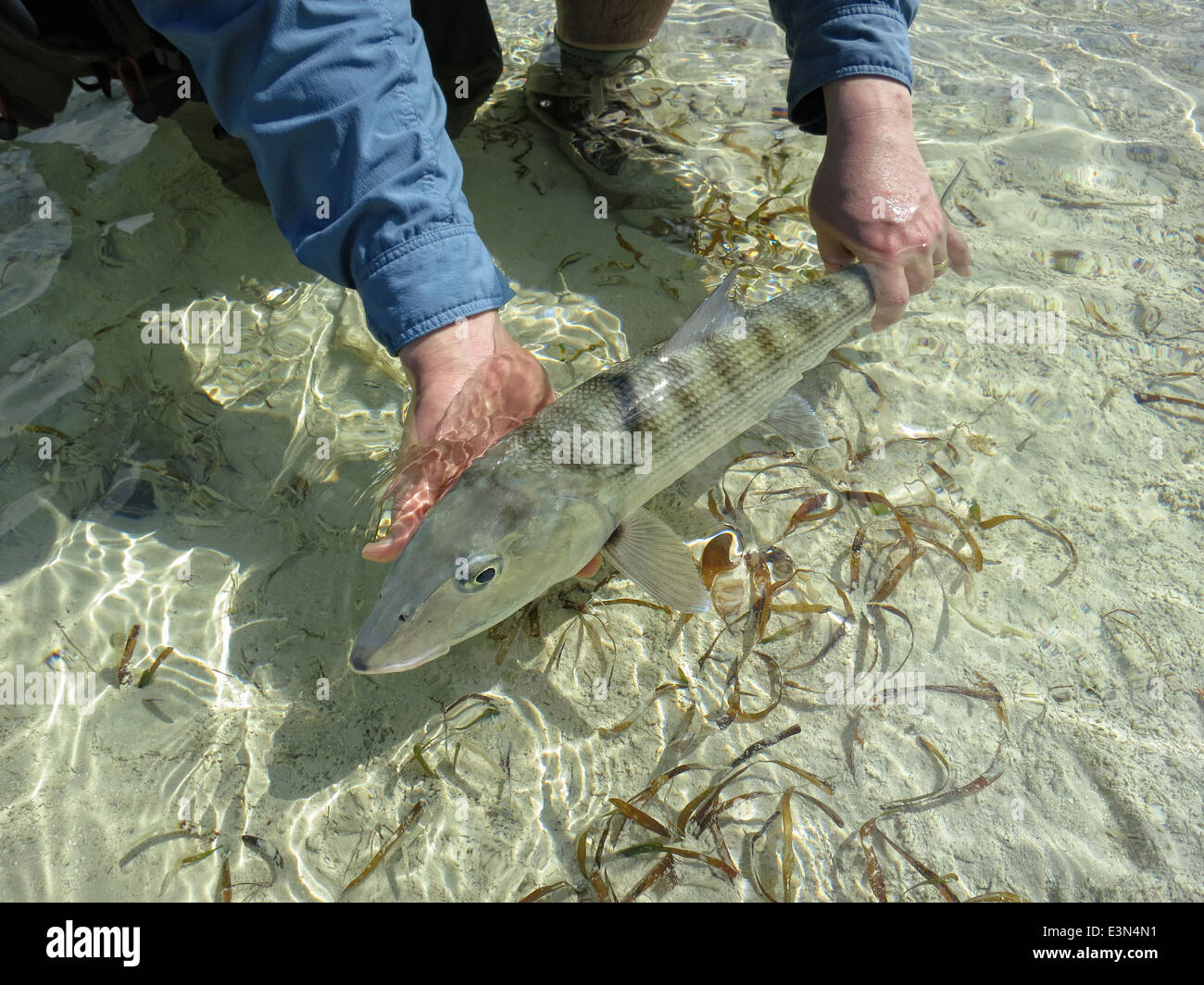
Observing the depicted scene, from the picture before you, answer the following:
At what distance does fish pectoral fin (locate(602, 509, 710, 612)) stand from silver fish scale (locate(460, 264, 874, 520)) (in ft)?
0.30

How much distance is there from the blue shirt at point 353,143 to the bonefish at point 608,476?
2.10 ft

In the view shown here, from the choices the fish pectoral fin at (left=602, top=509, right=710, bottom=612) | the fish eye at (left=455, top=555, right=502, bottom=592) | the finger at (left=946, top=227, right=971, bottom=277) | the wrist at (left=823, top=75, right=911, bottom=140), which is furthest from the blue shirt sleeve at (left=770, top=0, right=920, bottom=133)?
the fish eye at (left=455, top=555, right=502, bottom=592)

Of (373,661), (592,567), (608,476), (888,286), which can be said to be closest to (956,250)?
(888,286)

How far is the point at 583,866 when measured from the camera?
2.56 meters

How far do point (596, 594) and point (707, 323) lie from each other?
1256mm

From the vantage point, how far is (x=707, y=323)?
3.21 m

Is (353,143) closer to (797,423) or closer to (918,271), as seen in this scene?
(797,423)

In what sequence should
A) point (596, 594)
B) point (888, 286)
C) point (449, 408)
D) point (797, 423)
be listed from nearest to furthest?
point (449, 408)
point (596, 594)
point (797, 423)
point (888, 286)

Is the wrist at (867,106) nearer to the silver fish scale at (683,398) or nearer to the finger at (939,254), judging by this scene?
the finger at (939,254)

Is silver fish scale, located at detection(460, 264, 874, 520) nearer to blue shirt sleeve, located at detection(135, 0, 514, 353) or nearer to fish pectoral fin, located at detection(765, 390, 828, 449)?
fish pectoral fin, located at detection(765, 390, 828, 449)

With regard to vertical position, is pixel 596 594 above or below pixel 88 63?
below

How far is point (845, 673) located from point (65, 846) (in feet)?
9.56

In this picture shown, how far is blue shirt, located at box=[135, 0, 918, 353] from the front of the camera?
2.77m

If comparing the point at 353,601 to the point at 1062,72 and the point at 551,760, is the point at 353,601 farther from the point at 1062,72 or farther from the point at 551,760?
the point at 1062,72
